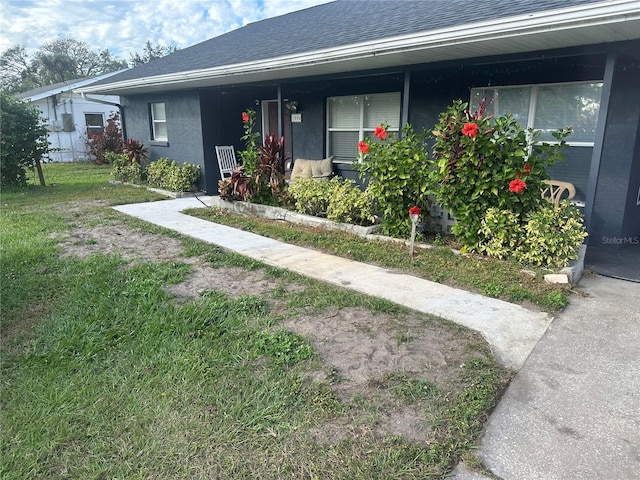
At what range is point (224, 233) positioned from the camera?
20.4 feet

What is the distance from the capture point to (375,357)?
9.41ft

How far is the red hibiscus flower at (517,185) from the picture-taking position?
443 centimetres

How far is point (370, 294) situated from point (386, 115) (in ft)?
15.2

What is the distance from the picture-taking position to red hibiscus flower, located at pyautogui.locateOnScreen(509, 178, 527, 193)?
14.5 feet

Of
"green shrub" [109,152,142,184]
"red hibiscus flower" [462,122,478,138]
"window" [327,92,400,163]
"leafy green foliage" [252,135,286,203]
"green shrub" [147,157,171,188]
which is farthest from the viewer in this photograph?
"green shrub" [109,152,142,184]

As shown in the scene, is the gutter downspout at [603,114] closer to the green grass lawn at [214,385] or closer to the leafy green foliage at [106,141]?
the green grass lawn at [214,385]

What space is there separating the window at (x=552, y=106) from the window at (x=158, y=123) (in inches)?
319

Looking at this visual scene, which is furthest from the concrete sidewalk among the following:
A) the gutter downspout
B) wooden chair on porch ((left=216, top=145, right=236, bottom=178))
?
wooden chair on porch ((left=216, top=145, right=236, bottom=178))

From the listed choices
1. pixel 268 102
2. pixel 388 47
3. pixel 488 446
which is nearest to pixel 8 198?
pixel 268 102

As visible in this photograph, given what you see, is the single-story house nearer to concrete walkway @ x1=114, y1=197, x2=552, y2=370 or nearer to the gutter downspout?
the gutter downspout

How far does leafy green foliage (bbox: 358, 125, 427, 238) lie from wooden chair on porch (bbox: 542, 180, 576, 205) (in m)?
1.72

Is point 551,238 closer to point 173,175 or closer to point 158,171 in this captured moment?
point 173,175

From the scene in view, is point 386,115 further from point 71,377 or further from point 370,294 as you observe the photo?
point 71,377

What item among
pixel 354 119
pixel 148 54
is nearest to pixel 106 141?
pixel 354 119
